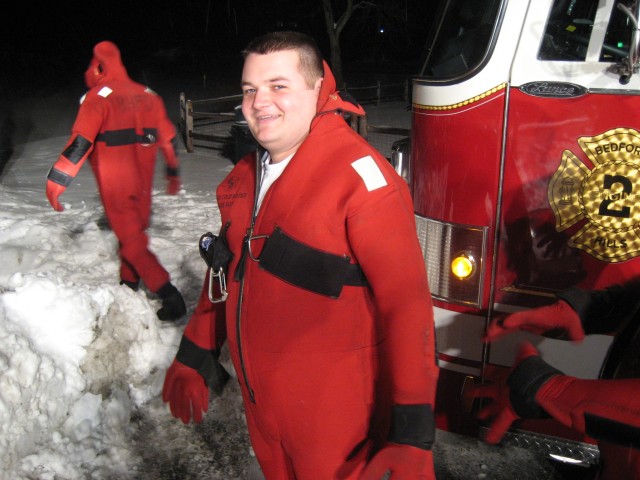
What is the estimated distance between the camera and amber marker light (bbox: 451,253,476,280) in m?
2.71

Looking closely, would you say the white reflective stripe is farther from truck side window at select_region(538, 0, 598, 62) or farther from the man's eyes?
truck side window at select_region(538, 0, 598, 62)

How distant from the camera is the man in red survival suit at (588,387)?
1589mm

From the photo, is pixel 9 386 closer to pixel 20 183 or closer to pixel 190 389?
pixel 190 389

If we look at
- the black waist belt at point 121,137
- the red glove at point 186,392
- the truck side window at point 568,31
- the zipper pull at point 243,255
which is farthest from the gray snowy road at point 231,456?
the black waist belt at point 121,137

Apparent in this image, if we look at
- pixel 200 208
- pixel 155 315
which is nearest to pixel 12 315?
pixel 155 315

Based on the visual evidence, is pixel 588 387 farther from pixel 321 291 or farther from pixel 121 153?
pixel 121 153

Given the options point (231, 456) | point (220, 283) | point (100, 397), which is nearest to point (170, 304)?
point (100, 397)

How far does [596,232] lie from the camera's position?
249 cm

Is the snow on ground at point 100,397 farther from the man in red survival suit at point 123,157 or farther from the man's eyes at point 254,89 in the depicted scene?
the man's eyes at point 254,89

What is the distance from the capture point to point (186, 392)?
233 cm

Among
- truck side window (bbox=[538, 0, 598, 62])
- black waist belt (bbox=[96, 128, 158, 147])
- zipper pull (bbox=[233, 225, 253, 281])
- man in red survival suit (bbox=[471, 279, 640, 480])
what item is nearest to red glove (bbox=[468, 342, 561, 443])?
man in red survival suit (bbox=[471, 279, 640, 480])

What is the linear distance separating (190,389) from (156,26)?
171 feet

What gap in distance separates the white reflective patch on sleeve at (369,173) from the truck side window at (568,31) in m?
1.18

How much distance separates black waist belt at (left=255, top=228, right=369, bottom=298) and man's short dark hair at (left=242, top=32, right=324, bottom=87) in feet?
1.74
